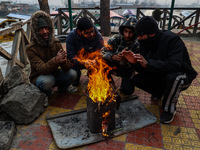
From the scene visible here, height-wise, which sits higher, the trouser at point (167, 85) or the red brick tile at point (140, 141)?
the trouser at point (167, 85)

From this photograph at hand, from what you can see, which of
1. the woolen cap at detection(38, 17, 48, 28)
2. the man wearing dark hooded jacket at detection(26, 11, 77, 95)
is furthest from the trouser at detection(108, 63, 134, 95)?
the woolen cap at detection(38, 17, 48, 28)

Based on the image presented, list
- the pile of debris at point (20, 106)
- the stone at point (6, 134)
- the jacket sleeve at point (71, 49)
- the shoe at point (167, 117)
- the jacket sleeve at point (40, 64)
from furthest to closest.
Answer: the jacket sleeve at point (71, 49)
the jacket sleeve at point (40, 64)
the shoe at point (167, 117)
the pile of debris at point (20, 106)
the stone at point (6, 134)

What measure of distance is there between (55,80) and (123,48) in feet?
5.67

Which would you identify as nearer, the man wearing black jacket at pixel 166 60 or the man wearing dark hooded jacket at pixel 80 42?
the man wearing black jacket at pixel 166 60

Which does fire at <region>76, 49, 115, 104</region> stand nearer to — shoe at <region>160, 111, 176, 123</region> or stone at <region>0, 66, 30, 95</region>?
shoe at <region>160, 111, 176, 123</region>

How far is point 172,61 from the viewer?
2729mm

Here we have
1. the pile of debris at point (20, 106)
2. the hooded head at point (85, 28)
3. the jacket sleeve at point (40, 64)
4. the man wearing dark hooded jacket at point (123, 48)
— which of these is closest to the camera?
the pile of debris at point (20, 106)

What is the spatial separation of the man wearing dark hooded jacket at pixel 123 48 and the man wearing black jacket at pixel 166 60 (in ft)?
1.55

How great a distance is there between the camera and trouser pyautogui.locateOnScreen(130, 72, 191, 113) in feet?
9.12

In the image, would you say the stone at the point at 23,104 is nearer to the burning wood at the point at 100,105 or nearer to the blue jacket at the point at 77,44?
the burning wood at the point at 100,105

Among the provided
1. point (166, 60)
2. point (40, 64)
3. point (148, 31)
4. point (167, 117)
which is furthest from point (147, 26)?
point (40, 64)

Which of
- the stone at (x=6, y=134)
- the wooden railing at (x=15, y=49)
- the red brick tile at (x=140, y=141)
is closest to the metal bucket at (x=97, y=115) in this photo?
the red brick tile at (x=140, y=141)

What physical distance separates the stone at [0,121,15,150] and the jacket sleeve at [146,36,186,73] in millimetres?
2588

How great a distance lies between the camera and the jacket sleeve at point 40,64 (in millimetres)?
3236
